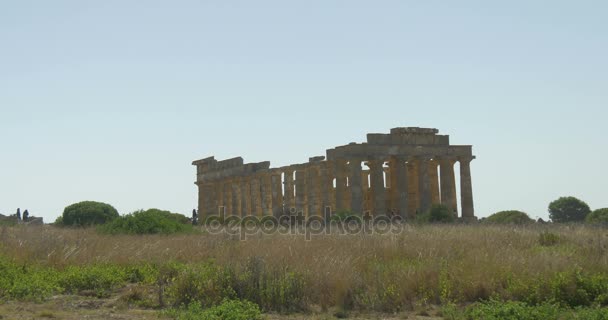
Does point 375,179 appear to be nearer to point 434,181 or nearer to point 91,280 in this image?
point 434,181

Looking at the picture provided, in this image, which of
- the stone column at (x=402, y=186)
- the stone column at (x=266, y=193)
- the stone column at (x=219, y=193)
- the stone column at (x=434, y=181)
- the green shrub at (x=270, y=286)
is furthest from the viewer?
the stone column at (x=219, y=193)

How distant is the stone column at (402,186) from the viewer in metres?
42.2

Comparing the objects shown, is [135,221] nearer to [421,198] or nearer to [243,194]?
[421,198]

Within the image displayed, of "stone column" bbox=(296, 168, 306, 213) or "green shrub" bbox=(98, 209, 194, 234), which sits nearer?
"green shrub" bbox=(98, 209, 194, 234)

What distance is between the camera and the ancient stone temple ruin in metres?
→ 41.8

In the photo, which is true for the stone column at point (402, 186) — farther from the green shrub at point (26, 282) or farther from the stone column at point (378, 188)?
the green shrub at point (26, 282)

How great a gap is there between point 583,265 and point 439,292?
121 inches

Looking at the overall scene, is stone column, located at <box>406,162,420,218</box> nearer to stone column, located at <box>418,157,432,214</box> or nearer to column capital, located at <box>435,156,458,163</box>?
stone column, located at <box>418,157,432,214</box>

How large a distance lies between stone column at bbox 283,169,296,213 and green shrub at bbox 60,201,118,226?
10.8 metres

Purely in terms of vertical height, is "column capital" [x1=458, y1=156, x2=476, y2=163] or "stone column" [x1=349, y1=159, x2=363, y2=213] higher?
"column capital" [x1=458, y1=156, x2=476, y2=163]

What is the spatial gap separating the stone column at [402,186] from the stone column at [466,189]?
3.41 m

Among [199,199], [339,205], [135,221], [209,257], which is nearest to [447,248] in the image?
[209,257]

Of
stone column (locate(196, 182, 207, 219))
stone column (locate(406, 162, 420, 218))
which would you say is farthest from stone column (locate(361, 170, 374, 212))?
stone column (locate(196, 182, 207, 219))

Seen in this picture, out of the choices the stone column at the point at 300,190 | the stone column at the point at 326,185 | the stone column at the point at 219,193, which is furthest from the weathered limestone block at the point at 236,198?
the stone column at the point at 326,185
